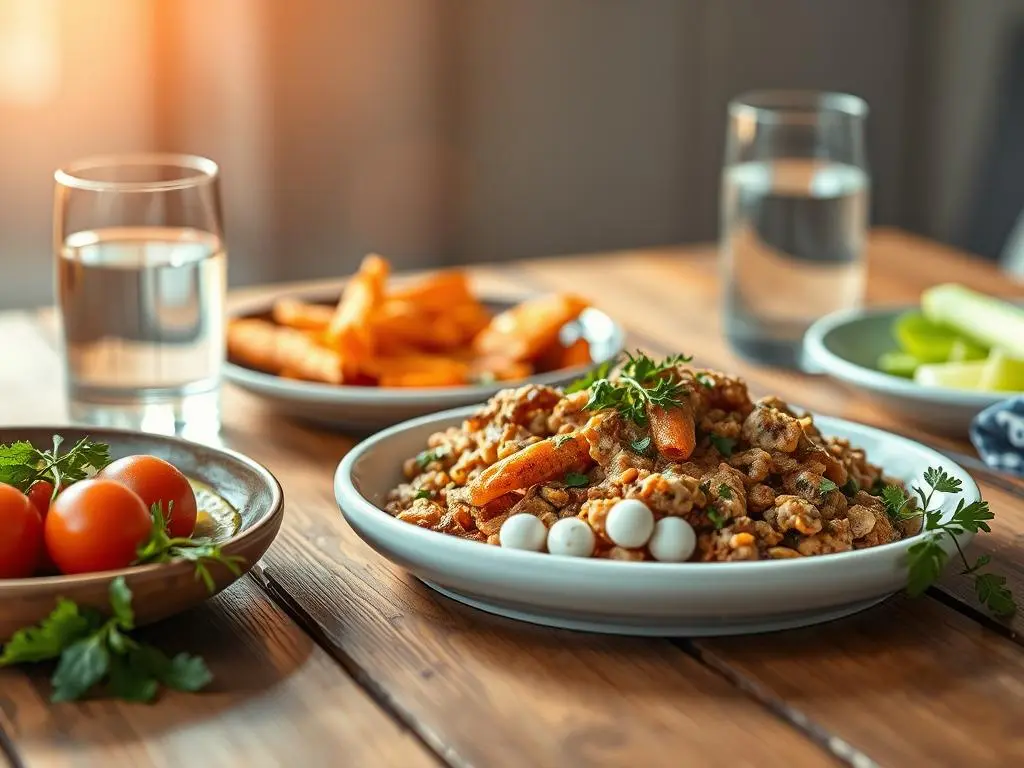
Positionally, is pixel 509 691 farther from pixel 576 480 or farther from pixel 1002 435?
pixel 1002 435

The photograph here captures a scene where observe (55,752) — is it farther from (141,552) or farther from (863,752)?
(863,752)

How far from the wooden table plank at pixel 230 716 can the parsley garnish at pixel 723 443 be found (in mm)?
322

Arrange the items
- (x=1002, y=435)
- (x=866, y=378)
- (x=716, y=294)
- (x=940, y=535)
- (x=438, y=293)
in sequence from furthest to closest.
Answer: (x=716, y=294), (x=438, y=293), (x=866, y=378), (x=1002, y=435), (x=940, y=535)

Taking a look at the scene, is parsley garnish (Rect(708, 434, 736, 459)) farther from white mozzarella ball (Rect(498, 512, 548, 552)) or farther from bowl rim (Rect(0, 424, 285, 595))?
bowl rim (Rect(0, 424, 285, 595))

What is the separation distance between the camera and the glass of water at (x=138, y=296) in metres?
1.46

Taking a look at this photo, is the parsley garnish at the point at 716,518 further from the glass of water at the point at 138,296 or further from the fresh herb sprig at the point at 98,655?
the glass of water at the point at 138,296

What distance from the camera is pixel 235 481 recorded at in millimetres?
1162

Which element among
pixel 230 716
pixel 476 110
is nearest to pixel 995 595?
pixel 230 716

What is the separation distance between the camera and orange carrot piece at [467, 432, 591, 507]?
1.07 meters

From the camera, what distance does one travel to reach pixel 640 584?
0.96m

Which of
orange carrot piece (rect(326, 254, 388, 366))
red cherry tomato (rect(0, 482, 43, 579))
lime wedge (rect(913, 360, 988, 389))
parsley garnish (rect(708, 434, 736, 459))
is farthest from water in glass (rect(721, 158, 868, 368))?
red cherry tomato (rect(0, 482, 43, 579))

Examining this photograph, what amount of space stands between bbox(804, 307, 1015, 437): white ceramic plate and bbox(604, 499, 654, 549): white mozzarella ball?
0.60m

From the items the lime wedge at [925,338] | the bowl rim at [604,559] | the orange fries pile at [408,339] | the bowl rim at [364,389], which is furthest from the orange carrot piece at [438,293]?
the bowl rim at [604,559]

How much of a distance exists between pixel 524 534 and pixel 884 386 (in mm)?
626
